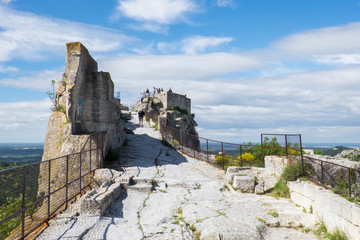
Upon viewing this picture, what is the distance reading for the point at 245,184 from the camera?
11.0m

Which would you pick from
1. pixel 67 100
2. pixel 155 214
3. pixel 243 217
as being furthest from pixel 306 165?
pixel 67 100

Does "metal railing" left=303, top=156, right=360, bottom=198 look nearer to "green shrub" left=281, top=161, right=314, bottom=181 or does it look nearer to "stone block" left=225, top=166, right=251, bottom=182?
"green shrub" left=281, top=161, right=314, bottom=181

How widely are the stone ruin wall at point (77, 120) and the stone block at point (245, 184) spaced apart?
564 centimetres

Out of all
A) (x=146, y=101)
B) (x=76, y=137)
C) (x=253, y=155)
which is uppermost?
(x=146, y=101)

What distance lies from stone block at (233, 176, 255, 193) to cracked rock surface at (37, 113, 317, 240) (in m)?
0.32

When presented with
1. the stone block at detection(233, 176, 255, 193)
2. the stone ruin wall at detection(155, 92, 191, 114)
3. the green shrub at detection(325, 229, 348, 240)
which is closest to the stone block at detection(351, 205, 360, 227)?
the green shrub at detection(325, 229, 348, 240)

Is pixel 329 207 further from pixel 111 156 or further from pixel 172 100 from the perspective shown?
pixel 172 100

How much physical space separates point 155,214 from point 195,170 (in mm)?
Result: 6421

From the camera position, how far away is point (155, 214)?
800 cm

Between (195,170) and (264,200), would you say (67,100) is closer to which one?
(195,170)

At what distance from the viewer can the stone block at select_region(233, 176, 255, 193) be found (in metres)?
11.0

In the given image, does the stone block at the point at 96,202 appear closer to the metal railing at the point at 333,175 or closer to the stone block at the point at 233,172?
the stone block at the point at 233,172

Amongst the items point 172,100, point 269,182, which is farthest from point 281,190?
point 172,100

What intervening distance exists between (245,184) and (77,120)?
8326 mm
